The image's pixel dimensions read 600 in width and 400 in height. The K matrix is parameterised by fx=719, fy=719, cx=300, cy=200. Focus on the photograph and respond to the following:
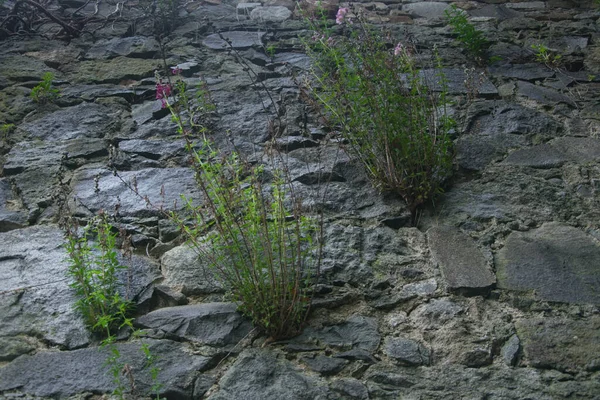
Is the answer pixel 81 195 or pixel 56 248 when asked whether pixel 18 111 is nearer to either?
pixel 81 195

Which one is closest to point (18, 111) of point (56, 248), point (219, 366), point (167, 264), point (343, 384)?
point (56, 248)

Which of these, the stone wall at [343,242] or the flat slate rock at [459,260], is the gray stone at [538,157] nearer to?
the stone wall at [343,242]

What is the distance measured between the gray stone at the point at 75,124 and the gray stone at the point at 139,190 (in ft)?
1.35

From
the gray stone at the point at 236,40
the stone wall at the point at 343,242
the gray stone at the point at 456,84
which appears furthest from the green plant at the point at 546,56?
the gray stone at the point at 236,40

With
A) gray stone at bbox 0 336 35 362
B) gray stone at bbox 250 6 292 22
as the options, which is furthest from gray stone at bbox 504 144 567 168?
gray stone at bbox 250 6 292 22

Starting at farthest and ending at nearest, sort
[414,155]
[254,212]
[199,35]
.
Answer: [199,35], [414,155], [254,212]

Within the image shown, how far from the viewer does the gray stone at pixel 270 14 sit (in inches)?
218

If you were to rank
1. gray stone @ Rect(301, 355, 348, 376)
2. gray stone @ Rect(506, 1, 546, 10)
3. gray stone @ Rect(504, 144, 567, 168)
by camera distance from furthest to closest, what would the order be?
gray stone @ Rect(506, 1, 546, 10)
gray stone @ Rect(504, 144, 567, 168)
gray stone @ Rect(301, 355, 348, 376)

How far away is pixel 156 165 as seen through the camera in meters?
3.81

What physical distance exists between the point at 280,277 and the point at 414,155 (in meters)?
1.05

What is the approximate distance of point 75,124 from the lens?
13.7 ft

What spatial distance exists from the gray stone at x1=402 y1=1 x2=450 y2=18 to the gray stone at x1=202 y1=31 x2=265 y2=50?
1.21m

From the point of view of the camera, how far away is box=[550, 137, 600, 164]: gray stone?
360 centimetres

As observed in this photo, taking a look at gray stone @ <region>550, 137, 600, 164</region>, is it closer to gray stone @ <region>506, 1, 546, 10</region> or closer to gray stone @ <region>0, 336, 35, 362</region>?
gray stone @ <region>506, 1, 546, 10</region>
